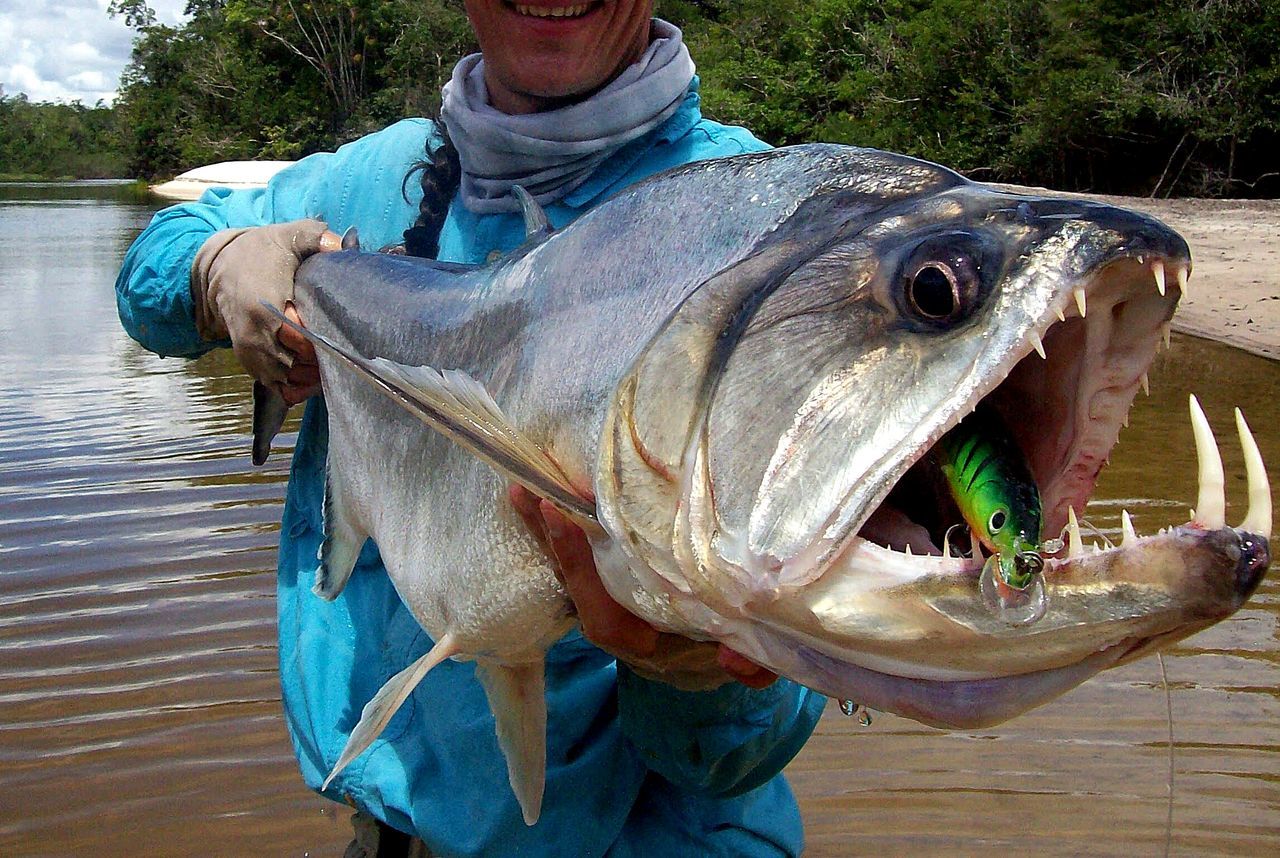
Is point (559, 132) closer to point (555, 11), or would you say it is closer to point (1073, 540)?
point (555, 11)

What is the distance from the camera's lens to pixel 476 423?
1473 mm

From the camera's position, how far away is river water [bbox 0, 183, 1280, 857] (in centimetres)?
357

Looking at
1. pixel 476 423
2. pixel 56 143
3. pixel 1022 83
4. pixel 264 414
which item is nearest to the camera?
pixel 476 423

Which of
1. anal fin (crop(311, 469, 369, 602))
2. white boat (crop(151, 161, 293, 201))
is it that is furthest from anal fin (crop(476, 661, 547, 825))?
white boat (crop(151, 161, 293, 201))

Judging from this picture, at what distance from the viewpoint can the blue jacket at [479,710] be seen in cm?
194

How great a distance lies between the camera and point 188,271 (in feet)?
7.73

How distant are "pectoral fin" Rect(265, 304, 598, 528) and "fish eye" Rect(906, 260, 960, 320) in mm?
475

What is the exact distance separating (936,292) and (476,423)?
604mm

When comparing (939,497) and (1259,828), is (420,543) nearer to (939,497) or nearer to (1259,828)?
(939,497)

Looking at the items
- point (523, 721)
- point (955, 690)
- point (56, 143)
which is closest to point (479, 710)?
point (523, 721)

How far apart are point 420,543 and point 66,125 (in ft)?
383

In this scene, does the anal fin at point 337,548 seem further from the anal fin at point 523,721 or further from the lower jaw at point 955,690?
the lower jaw at point 955,690

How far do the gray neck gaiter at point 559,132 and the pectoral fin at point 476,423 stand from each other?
0.77 metres

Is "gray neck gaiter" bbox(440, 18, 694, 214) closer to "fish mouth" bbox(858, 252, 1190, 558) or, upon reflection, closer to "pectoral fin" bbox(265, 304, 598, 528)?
"pectoral fin" bbox(265, 304, 598, 528)
